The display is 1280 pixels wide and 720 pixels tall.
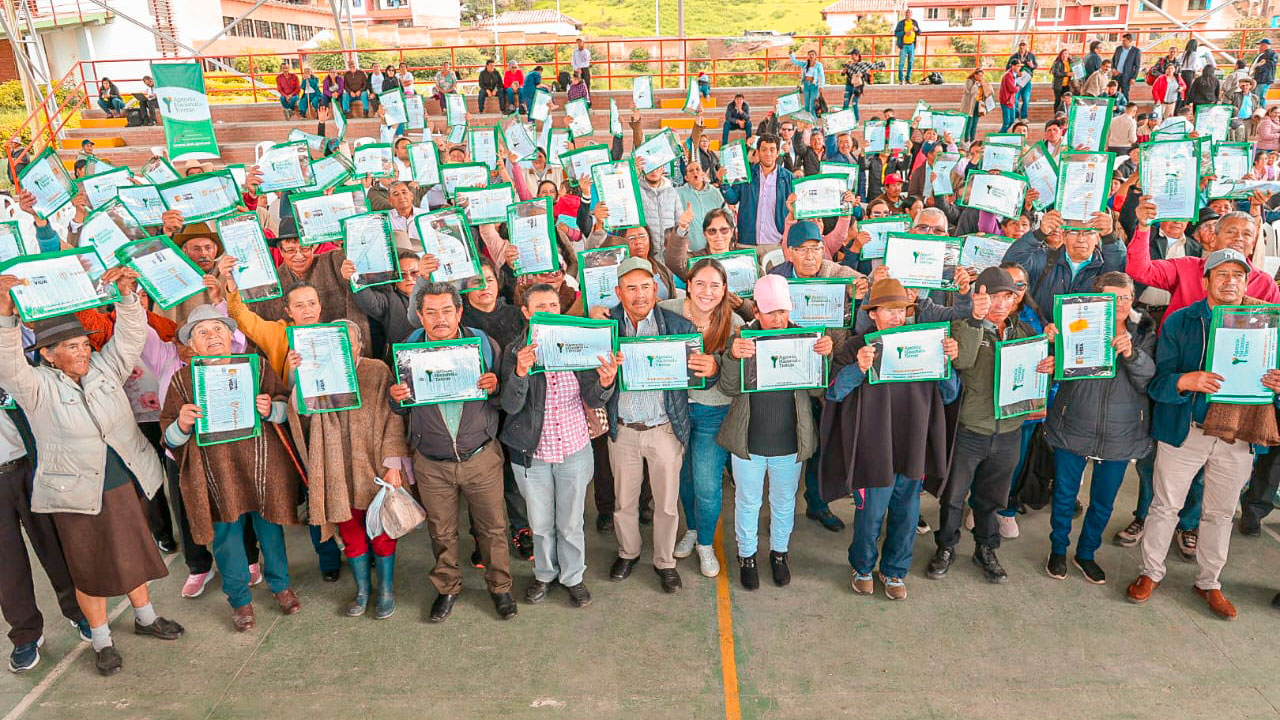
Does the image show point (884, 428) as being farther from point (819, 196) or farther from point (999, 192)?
point (999, 192)

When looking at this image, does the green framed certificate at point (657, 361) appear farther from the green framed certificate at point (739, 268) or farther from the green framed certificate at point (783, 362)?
the green framed certificate at point (739, 268)

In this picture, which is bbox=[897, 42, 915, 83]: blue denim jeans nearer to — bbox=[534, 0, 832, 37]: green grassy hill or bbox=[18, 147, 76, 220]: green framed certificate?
bbox=[18, 147, 76, 220]: green framed certificate

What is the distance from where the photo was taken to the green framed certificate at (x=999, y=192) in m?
6.17

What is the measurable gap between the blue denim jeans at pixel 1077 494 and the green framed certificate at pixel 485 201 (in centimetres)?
432

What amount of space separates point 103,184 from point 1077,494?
8.37 meters

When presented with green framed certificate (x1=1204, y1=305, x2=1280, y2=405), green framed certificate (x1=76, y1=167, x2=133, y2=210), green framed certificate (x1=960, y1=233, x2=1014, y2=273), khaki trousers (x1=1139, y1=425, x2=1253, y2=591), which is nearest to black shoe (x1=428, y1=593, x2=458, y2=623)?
green framed certificate (x1=960, y1=233, x2=1014, y2=273)

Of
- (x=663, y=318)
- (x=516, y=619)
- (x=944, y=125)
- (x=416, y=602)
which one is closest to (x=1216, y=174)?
(x=944, y=125)

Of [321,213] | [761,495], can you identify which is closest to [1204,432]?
[761,495]

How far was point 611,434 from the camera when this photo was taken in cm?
475

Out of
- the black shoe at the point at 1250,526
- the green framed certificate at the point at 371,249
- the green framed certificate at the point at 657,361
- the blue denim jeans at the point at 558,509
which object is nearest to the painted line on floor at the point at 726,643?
the blue denim jeans at the point at 558,509

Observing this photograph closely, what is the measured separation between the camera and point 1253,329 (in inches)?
162

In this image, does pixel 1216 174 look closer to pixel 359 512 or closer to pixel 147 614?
pixel 359 512

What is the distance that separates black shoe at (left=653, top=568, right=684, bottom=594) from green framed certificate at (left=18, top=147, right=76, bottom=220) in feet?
20.3

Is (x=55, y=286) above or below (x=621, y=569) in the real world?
above
